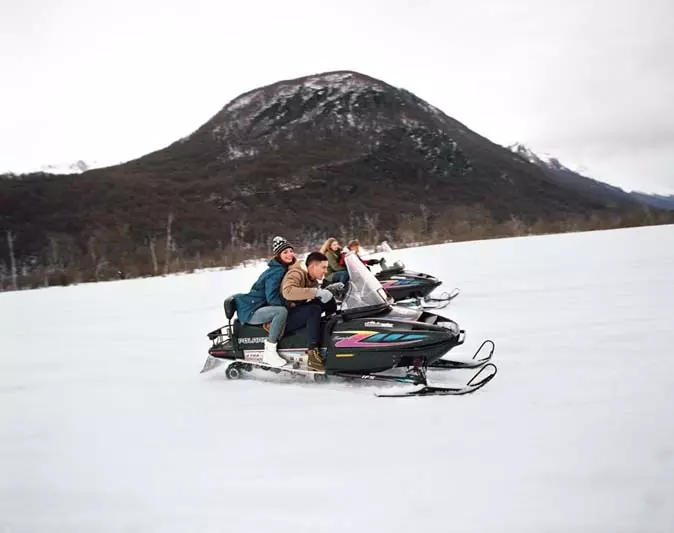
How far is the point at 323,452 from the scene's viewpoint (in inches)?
123

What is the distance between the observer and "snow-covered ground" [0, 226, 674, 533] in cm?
242

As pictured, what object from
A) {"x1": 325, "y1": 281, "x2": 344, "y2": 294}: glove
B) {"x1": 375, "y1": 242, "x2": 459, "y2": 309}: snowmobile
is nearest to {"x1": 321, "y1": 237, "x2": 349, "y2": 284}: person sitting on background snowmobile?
{"x1": 375, "y1": 242, "x2": 459, "y2": 309}: snowmobile

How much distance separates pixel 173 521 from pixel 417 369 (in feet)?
7.62

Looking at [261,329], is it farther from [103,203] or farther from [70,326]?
[103,203]

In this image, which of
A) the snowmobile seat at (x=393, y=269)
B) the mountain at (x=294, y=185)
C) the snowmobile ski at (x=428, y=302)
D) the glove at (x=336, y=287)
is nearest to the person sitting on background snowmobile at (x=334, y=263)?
the snowmobile seat at (x=393, y=269)

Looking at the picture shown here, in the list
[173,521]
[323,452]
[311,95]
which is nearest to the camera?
[173,521]

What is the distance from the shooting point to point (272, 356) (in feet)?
15.2

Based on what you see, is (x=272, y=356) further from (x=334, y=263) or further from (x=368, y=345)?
(x=334, y=263)

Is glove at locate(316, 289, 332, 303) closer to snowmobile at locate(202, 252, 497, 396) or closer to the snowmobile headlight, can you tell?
snowmobile at locate(202, 252, 497, 396)

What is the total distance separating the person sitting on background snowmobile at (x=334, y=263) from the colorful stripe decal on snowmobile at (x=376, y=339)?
3.18m

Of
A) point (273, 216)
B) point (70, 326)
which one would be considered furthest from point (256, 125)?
point (70, 326)

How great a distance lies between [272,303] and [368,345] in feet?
3.15

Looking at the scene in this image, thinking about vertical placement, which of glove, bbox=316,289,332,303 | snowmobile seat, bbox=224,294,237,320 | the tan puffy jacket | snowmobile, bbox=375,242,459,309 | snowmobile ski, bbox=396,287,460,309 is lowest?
snowmobile ski, bbox=396,287,460,309

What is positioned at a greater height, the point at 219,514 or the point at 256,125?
the point at 256,125
